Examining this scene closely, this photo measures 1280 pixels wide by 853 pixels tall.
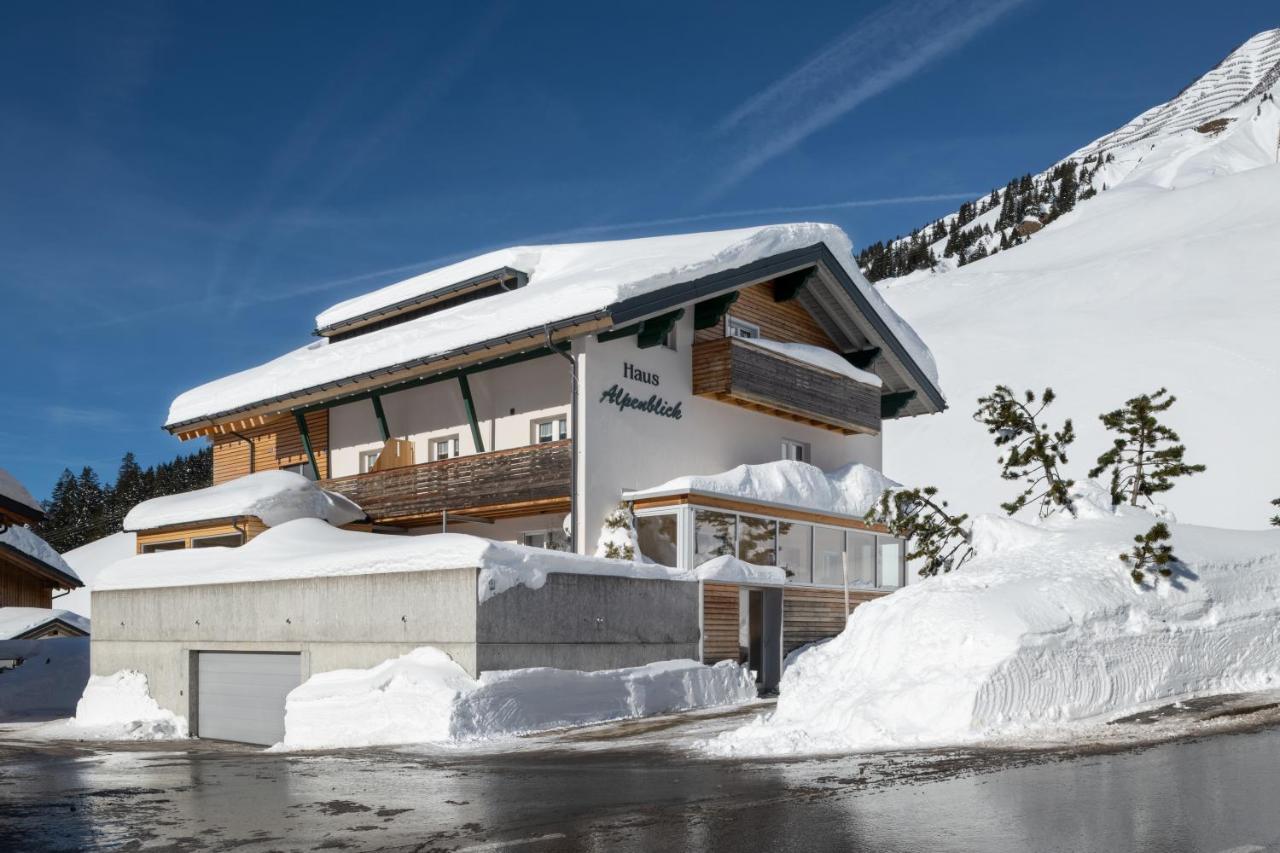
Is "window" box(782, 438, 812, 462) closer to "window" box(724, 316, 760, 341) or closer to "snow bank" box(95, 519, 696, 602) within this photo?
"window" box(724, 316, 760, 341)

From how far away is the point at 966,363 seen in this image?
77625 millimetres

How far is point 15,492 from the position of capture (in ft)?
79.0

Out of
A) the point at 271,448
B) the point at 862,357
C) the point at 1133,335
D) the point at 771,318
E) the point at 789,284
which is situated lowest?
the point at 271,448

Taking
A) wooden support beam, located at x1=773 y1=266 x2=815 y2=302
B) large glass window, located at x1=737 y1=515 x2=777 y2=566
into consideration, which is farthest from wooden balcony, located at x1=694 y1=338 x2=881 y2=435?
large glass window, located at x1=737 y1=515 x2=777 y2=566

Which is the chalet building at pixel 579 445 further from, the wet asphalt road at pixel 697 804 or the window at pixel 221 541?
the wet asphalt road at pixel 697 804

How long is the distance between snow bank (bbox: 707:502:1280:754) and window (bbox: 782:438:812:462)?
39.2 feet

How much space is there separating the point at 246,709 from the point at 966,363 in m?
63.2

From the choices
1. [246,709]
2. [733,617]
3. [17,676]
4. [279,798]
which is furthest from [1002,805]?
[17,676]

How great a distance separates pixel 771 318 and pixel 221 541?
42.1 feet

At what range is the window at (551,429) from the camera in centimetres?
2414

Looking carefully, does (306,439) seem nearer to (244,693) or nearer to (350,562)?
(244,693)

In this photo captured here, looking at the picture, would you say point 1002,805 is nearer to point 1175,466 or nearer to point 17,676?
point 1175,466

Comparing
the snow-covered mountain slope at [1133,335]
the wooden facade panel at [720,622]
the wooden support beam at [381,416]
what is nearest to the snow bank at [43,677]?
the wooden support beam at [381,416]

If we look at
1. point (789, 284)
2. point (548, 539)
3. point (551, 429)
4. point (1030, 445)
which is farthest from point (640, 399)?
point (1030, 445)
